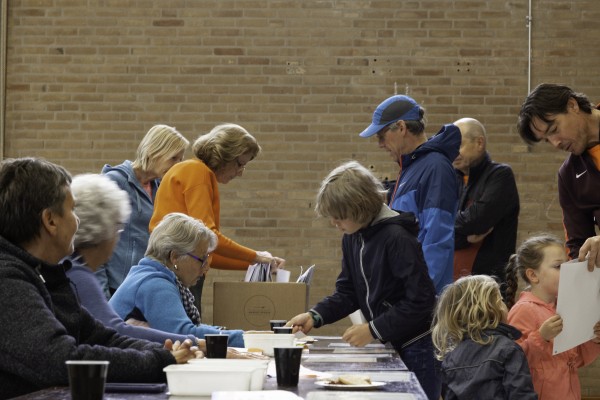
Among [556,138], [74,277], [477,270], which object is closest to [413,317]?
[556,138]

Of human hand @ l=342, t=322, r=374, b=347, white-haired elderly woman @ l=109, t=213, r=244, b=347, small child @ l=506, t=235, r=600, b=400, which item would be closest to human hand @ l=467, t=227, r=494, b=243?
small child @ l=506, t=235, r=600, b=400

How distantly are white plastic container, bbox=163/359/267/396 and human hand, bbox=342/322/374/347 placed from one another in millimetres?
1235

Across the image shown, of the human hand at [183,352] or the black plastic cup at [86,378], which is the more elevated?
the black plastic cup at [86,378]

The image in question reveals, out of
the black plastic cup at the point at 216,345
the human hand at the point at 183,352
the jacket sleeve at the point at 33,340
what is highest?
the jacket sleeve at the point at 33,340

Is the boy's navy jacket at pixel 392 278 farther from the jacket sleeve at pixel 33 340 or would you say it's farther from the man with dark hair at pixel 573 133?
the jacket sleeve at pixel 33 340

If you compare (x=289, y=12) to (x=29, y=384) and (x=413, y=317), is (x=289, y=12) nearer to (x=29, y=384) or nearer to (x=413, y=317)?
(x=413, y=317)

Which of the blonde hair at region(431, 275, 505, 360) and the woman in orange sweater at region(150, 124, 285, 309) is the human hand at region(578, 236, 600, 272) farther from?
the woman in orange sweater at region(150, 124, 285, 309)

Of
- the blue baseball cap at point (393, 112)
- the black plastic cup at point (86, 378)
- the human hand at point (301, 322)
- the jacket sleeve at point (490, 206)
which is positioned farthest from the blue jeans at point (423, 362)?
the black plastic cup at point (86, 378)

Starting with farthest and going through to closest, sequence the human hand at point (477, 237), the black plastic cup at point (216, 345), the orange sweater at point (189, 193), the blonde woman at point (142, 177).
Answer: the human hand at point (477, 237) < the blonde woman at point (142, 177) < the orange sweater at point (189, 193) < the black plastic cup at point (216, 345)

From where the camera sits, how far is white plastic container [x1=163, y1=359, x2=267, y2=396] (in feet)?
6.45

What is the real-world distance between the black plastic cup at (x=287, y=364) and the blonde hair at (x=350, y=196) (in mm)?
1216

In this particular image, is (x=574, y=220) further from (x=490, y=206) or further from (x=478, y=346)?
(x=490, y=206)

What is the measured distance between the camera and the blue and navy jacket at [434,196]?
3.96 m

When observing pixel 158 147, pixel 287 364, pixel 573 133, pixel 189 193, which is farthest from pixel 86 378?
pixel 158 147
